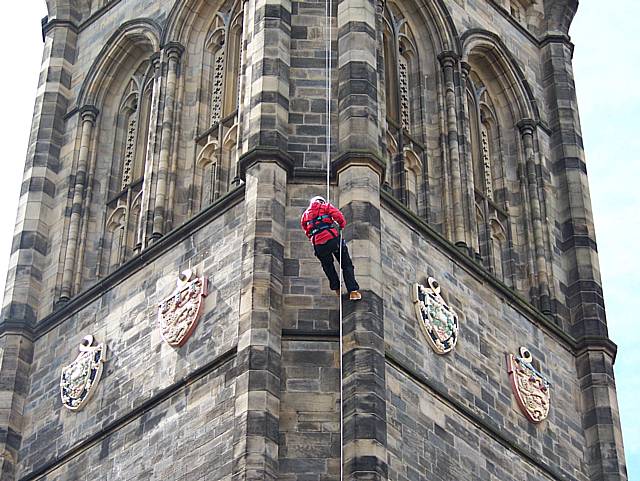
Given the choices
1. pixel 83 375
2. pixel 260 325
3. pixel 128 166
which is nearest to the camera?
pixel 260 325

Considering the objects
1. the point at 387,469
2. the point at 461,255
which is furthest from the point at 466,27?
the point at 387,469

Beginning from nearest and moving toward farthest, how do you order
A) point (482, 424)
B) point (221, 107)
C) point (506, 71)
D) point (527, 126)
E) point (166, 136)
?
point (482, 424), point (166, 136), point (221, 107), point (527, 126), point (506, 71)

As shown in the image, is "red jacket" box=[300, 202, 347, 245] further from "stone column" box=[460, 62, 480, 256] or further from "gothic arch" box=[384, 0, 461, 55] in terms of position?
"gothic arch" box=[384, 0, 461, 55]

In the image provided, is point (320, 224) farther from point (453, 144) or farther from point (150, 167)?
point (453, 144)

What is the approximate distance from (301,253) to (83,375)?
4.62m

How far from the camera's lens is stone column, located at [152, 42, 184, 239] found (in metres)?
34.3

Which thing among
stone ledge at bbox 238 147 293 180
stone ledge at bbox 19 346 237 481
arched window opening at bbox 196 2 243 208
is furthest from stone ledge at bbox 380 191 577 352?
stone ledge at bbox 19 346 237 481

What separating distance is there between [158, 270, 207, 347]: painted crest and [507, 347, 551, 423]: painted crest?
5.03 m

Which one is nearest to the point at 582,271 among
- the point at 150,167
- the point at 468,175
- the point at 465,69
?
the point at 468,175

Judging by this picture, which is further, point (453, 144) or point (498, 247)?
point (498, 247)

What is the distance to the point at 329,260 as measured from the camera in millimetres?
29406

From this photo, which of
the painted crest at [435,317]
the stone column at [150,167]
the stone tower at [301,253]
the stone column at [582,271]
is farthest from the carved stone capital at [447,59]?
the painted crest at [435,317]

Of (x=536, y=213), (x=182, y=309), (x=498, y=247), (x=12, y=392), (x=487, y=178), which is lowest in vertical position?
(x=182, y=309)

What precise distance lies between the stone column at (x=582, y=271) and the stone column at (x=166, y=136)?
23.0 feet
